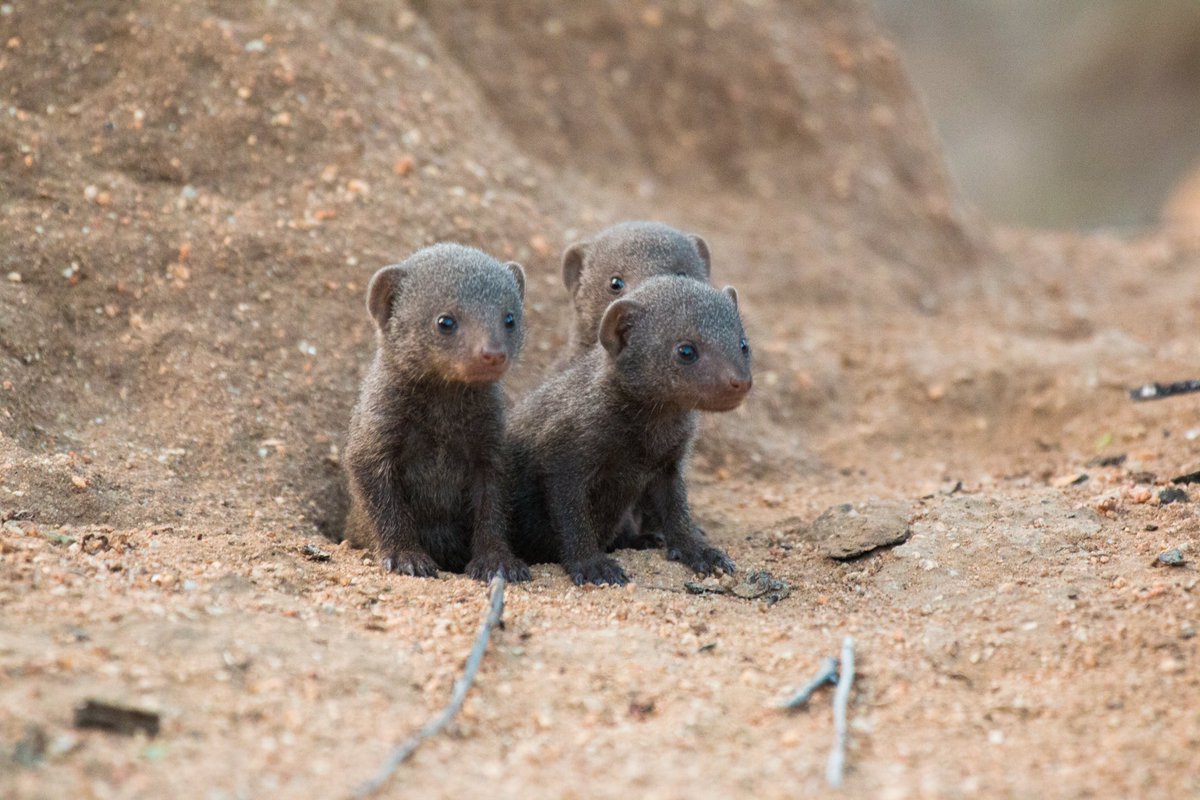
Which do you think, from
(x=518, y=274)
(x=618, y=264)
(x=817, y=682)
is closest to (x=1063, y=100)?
(x=618, y=264)

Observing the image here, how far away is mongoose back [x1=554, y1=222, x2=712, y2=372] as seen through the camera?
→ 6496 mm

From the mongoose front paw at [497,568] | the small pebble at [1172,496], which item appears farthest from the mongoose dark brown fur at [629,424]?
the small pebble at [1172,496]

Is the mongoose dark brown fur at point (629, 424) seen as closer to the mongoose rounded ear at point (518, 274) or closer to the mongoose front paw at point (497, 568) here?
the mongoose front paw at point (497, 568)

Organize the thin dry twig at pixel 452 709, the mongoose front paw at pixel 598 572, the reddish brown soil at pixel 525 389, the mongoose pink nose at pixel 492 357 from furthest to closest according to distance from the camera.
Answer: the mongoose front paw at pixel 598 572
the mongoose pink nose at pixel 492 357
the reddish brown soil at pixel 525 389
the thin dry twig at pixel 452 709

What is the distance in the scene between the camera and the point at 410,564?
211 inches

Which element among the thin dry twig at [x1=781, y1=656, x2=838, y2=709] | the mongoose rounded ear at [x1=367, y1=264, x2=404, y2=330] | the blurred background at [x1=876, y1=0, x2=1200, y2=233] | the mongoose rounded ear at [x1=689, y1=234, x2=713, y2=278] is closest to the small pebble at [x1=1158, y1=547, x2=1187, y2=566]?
the thin dry twig at [x1=781, y1=656, x2=838, y2=709]

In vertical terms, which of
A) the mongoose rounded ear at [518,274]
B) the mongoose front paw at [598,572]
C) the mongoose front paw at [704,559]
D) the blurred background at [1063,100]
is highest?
the blurred background at [1063,100]

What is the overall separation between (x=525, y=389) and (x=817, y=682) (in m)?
3.32

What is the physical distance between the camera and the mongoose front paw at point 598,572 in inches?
211

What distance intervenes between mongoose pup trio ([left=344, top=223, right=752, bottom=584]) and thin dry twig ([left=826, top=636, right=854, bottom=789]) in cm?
137

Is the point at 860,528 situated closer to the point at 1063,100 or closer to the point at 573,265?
the point at 573,265

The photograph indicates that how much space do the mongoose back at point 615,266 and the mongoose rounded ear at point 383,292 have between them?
1.24m

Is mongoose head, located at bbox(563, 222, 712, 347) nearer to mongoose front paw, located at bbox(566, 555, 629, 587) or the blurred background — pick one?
mongoose front paw, located at bbox(566, 555, 629, 587)

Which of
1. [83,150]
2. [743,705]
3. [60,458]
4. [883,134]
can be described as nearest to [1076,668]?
[743,705]
